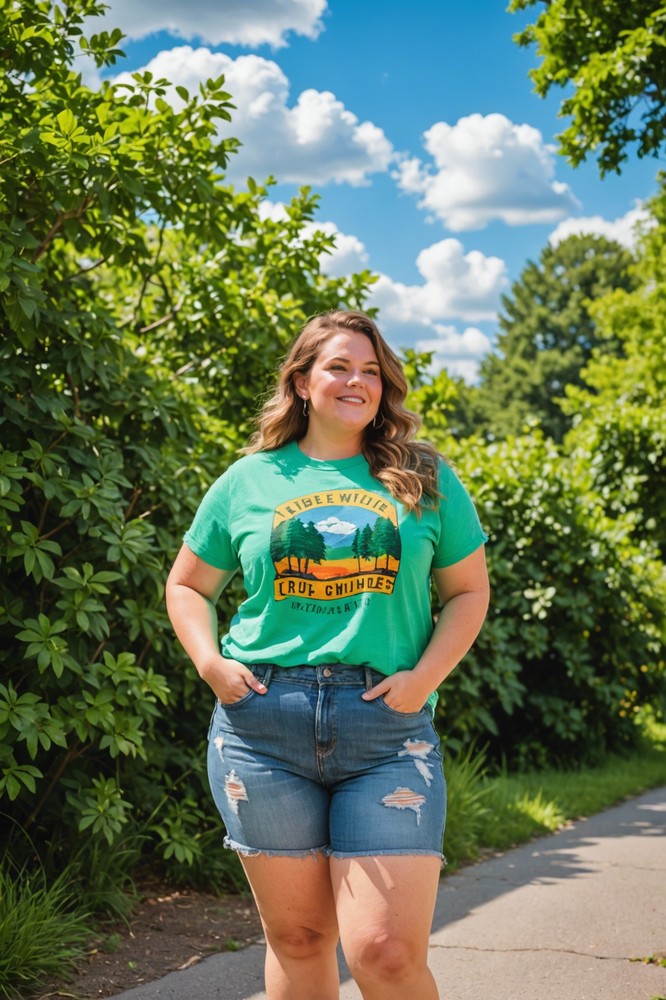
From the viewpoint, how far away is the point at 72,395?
15.0 feet

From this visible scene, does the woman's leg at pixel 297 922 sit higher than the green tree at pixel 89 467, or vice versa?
the green tree at pixel 89 467

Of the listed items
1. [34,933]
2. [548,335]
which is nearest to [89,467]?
[34,933]

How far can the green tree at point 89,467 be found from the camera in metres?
3.96

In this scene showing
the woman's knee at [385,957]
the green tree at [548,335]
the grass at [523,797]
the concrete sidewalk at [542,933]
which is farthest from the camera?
the green tree at [548,335]

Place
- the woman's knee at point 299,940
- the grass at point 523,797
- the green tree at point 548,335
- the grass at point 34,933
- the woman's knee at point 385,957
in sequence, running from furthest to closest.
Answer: the green tree at point 548,335 < the grass at point 523,797 < the grass at point 34,933 < the woman's knee at point 299,940 < the woman's knee at point 385,957

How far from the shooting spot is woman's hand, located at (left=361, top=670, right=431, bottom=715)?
240 centimetres

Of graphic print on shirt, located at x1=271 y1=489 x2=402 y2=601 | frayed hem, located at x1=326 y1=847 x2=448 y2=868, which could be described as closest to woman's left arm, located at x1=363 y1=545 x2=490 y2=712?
graphic print on shirt, located at x1=271 y1=489 x2=402 y2=601

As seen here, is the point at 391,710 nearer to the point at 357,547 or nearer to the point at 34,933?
the point at 357,547

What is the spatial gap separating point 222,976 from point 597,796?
4.11 metres

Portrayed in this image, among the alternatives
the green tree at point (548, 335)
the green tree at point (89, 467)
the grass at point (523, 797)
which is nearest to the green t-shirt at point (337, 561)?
the green tree at point (89, 467)

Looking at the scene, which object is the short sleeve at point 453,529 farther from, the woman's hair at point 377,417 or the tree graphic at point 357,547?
the tree graphic at point 357,547

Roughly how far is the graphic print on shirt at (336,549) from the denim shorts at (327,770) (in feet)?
0.60

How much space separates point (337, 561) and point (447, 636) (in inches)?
12.5

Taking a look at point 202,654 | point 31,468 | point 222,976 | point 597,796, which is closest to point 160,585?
point 31,468
